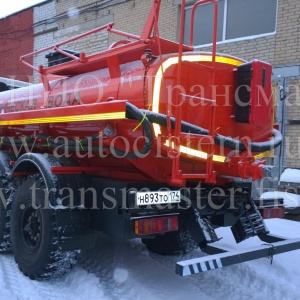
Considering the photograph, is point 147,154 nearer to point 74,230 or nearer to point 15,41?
point 74,230

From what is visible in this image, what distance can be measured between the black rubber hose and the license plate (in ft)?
1.84

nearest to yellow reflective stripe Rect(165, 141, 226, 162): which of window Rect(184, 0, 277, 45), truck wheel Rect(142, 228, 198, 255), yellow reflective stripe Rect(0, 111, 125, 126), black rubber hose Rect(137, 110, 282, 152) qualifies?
black rubber hose Rect(137, 110, 282, 152)

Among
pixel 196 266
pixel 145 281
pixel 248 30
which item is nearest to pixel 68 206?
pixel 145 281

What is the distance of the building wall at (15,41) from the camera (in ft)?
44.8

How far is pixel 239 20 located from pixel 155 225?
20.9 feet

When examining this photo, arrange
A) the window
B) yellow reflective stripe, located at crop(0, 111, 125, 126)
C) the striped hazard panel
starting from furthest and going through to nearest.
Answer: the window
yellow reflective stripe, located at crop(0, 111, 125, 126)
the striped hazard panel

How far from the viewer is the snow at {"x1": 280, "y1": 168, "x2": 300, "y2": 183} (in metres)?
7.18

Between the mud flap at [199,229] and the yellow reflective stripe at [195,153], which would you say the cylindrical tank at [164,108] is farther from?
the mud flap at [199,229]

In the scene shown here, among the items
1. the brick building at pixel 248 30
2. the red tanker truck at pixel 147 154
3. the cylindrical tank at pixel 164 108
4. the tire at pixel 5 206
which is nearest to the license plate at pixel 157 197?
the red tanker truck at pixel 147 154

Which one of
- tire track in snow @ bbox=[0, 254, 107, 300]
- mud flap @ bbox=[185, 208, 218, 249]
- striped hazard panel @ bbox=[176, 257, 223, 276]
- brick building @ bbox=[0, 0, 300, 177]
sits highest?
brick building @ bbox=[0, 0, 300, 177]

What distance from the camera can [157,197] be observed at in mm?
3492

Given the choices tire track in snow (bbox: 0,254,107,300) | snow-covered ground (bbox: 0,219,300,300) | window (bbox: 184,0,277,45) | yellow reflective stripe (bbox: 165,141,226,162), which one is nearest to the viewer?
yellow reflective stripe (bbox: 165,141,226,162)

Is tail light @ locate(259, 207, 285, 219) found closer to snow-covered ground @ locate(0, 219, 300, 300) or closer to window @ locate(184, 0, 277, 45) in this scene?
snow-covered ground @ locate(0, 219, 300, 300)

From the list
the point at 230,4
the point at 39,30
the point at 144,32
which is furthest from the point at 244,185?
the point at 39,30
